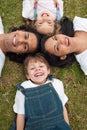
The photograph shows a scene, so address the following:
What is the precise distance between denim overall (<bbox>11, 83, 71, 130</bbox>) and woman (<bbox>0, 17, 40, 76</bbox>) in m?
0.43

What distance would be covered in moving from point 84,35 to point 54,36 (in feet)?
1.40

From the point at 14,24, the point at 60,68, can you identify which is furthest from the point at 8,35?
the point at 60,68

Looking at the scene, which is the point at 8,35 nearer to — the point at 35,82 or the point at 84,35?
the point at 35,82

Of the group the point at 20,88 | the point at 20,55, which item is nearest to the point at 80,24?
the point at 20,55

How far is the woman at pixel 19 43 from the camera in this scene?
160 inches

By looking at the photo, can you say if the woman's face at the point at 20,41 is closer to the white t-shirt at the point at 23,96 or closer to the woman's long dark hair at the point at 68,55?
the woman's long dark hair at the point at 68,55

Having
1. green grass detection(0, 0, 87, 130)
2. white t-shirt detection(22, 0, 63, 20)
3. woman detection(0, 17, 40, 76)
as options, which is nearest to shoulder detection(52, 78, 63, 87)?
green grass detection(0, 0, 87, 130)

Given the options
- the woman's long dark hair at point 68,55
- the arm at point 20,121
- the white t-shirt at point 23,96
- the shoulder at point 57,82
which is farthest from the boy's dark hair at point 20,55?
the arm at point 20,121

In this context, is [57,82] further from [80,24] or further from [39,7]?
[39,7]

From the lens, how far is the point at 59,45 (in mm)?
4047

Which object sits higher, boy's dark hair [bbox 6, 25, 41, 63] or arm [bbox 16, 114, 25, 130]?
boy's dark hair [bbox 6, 25, 41, 63]

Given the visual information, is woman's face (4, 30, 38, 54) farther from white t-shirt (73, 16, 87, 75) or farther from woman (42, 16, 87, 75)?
white t-shirt (73, 16, 87, 75)

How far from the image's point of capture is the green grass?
4.27 metres

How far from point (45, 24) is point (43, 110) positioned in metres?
0.96
